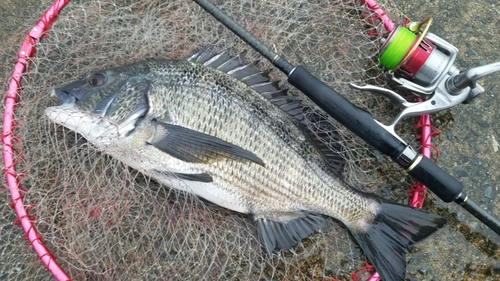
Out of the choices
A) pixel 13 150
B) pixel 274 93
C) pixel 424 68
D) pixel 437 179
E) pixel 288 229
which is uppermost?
pixel 424 68

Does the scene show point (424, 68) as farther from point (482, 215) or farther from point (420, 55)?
point (482, 215)

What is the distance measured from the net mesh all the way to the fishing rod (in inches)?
10.1

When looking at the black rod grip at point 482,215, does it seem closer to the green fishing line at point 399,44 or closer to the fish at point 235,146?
the fish at point 235,146

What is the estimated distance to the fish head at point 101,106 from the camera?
7.88ft

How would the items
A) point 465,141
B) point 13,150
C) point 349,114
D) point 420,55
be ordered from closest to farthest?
point 13,150, point 349,114, point 420,55, point 465,141

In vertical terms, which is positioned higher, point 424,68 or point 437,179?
point 424,68

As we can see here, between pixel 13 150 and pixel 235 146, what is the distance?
3.59 feet

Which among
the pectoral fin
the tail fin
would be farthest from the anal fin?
the pectoral fin

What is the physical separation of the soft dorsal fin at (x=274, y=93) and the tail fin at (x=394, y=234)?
34cm

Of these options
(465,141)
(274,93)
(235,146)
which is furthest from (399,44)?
(235,146)

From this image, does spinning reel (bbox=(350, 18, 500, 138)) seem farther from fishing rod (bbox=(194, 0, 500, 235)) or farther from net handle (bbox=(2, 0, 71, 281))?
net handle (bbox=(2, 0, 71, 281))

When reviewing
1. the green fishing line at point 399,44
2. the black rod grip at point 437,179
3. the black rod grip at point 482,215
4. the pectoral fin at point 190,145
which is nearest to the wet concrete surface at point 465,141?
the black rod grip at point 482,215

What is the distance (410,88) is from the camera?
106 inches

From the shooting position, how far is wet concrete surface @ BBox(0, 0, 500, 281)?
292cm
